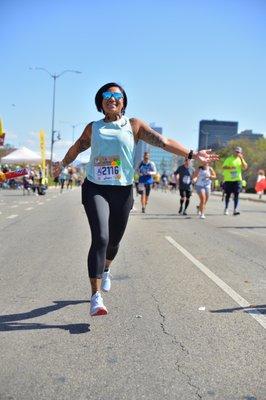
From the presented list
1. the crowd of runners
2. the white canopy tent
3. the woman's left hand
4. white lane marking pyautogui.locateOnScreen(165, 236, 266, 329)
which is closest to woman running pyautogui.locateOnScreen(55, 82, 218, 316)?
the woman's left hand

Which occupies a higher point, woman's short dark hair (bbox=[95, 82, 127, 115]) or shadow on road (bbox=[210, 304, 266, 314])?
woman's short dark hair (bbox=[95, 82, 127, 115])

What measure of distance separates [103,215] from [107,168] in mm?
424

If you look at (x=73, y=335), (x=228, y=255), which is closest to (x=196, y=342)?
(x=73, y=335)

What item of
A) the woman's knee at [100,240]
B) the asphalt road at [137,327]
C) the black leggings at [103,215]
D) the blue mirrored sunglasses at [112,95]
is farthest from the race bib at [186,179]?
the woman's knee at [100,240]

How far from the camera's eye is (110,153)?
5156 millimetres

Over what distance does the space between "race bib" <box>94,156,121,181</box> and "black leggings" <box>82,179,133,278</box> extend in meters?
0.08

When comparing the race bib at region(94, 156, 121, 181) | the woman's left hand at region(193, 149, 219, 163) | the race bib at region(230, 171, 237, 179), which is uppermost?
Result: the woman's left hand at region(193, 149, 219, 163)

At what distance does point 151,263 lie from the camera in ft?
26.8

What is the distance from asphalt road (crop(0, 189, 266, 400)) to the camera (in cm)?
363

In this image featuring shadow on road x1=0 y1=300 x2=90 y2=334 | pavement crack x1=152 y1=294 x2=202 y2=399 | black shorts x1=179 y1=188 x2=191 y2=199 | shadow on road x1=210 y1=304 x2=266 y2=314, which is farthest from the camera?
black shorts x1=179 y1=188 x2=191 y2=199

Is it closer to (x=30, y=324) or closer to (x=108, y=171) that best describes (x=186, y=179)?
(x=108, y=171)

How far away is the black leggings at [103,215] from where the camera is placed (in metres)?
4.94

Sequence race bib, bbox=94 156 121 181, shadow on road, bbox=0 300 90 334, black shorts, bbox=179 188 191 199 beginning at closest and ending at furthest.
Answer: shadow on road, bbox=0 300 90 334, race bib, bbox=94 156 121 181, black shorts, bbox=179 188 191 199

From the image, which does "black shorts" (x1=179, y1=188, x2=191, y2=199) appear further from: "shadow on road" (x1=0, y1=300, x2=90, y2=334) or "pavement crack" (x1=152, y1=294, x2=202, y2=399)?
"shadow on road" (x1=0, y1=300, x2=90, y2=334)
